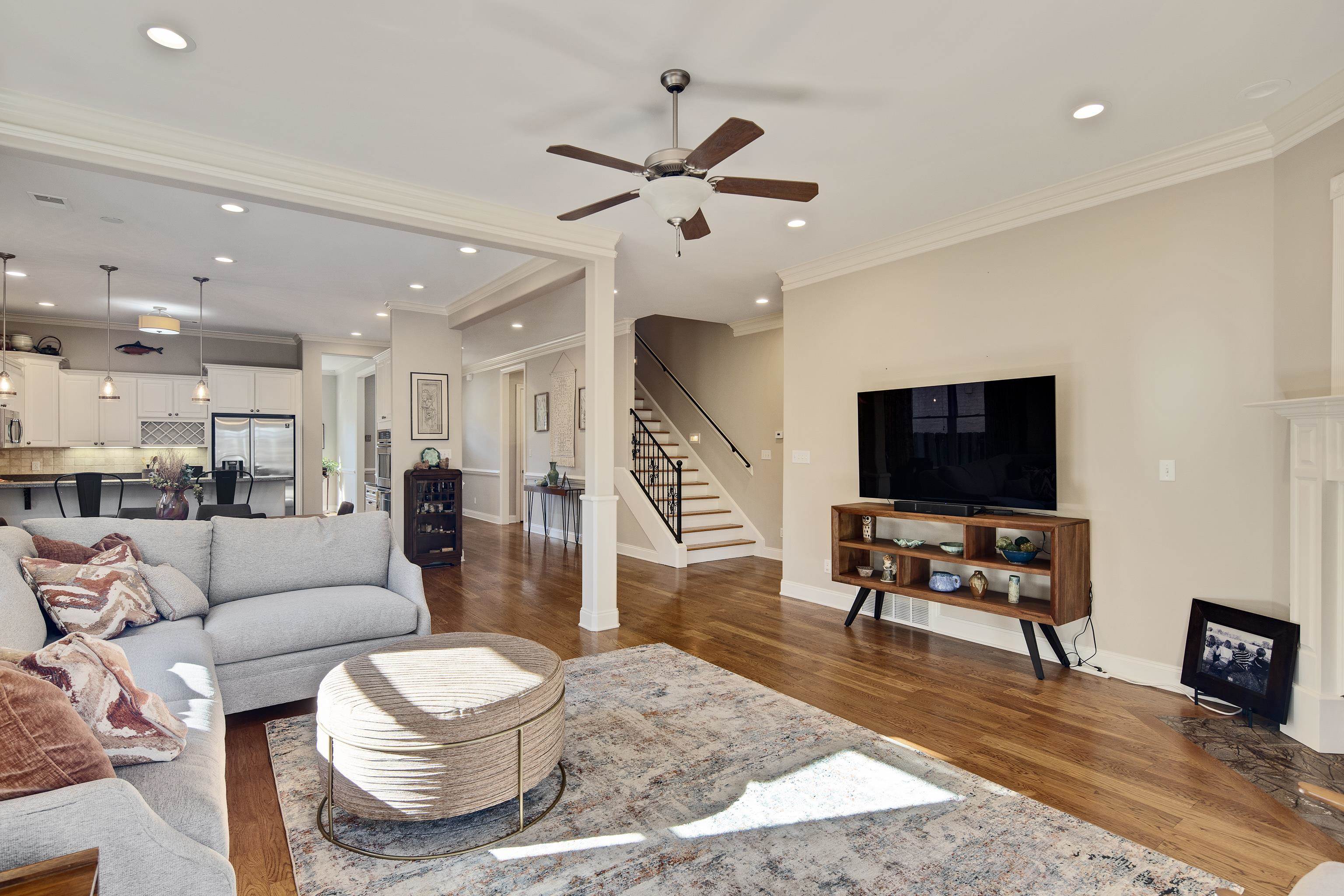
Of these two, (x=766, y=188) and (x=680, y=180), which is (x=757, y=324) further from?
(x=680, y=180)

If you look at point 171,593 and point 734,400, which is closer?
point 171,593

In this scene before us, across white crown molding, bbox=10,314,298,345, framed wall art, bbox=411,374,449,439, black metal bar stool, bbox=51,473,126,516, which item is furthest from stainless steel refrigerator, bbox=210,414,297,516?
black metal bar stool, bbox=51,473,126,516

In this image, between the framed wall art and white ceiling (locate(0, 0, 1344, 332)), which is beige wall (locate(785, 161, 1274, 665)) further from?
the framed wall art

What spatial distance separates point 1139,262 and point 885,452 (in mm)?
Result: 1812

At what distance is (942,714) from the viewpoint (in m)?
3.17

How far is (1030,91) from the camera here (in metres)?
2.85

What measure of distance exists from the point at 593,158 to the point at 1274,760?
142 inches

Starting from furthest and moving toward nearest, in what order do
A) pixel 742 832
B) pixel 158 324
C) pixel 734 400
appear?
pixel 734 400 → pixel 158 324 → pixel 742 832

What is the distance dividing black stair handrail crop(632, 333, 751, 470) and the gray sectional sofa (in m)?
4.73

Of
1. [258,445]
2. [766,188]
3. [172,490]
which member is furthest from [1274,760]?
[258,445]

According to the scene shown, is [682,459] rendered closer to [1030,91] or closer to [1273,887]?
[1030,91]

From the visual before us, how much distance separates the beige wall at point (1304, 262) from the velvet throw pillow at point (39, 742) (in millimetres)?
4386

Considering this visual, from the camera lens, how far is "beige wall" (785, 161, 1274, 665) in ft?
10.6

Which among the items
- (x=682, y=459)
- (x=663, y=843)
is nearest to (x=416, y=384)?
(x=682, y=459)
